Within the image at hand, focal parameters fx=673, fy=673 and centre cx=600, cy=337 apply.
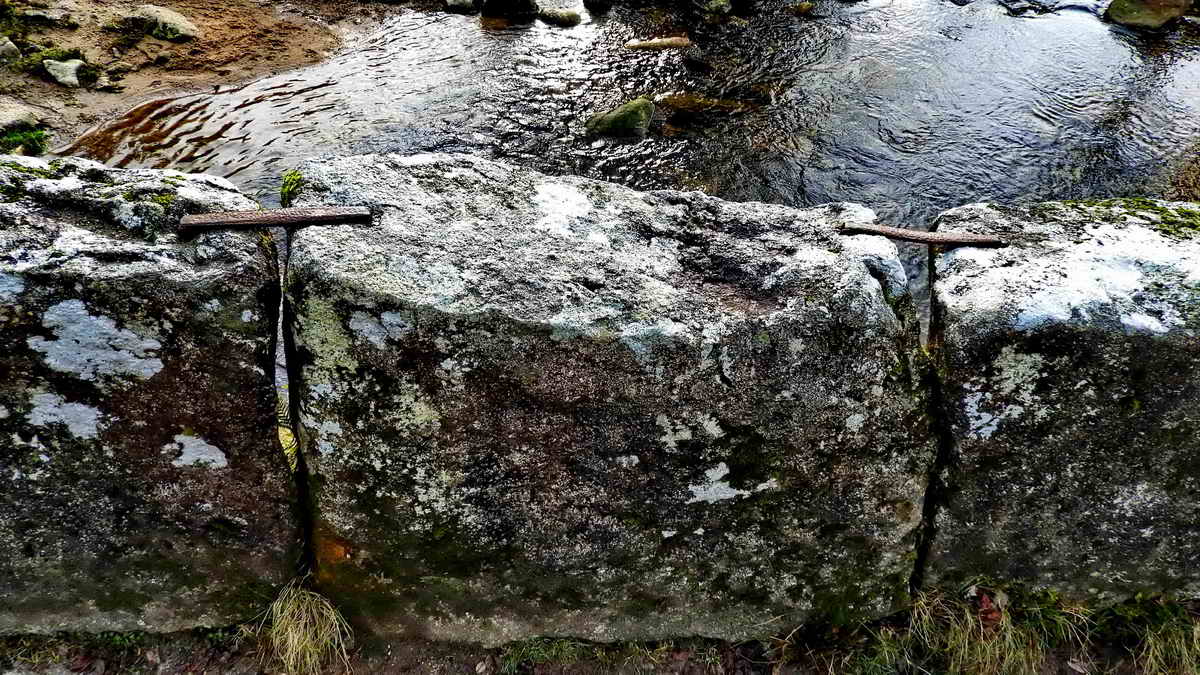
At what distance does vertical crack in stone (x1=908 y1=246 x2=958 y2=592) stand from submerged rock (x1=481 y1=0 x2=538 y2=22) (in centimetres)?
1031

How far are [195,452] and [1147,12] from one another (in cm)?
1485

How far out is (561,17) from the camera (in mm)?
11562

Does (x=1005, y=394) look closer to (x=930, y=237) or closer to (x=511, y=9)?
(x=930, y=237)

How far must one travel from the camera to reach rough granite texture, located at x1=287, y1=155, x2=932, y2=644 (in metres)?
2.62

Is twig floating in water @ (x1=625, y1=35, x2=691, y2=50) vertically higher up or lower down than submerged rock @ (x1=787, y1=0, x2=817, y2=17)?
lower down

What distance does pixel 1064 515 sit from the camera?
316 centimetres

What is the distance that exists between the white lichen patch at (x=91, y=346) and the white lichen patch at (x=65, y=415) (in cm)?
15

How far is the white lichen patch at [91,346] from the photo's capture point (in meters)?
2.44

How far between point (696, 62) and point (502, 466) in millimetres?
8807

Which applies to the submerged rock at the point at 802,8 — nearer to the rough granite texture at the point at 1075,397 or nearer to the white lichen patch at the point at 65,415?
the rough granite texture at the point at 1075,397

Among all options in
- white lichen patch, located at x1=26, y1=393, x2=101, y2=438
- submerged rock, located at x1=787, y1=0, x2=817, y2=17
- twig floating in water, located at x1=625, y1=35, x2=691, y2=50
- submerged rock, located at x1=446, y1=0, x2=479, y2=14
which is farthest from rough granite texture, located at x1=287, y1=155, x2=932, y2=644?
submerged rock, located at x1=787, y1=0, x2=817, y2=17

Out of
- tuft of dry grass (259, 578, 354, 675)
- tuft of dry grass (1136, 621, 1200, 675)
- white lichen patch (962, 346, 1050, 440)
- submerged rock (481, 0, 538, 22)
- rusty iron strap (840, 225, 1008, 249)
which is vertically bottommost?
tuft of dry grass (1136, 621, 1200, 675)

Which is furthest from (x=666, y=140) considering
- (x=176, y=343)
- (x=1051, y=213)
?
(x=176, y=343)

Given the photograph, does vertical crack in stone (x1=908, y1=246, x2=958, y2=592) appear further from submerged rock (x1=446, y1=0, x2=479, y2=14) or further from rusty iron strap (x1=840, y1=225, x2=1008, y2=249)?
submerged rock (x1=446, y1=0, x2=479, y2=14)
